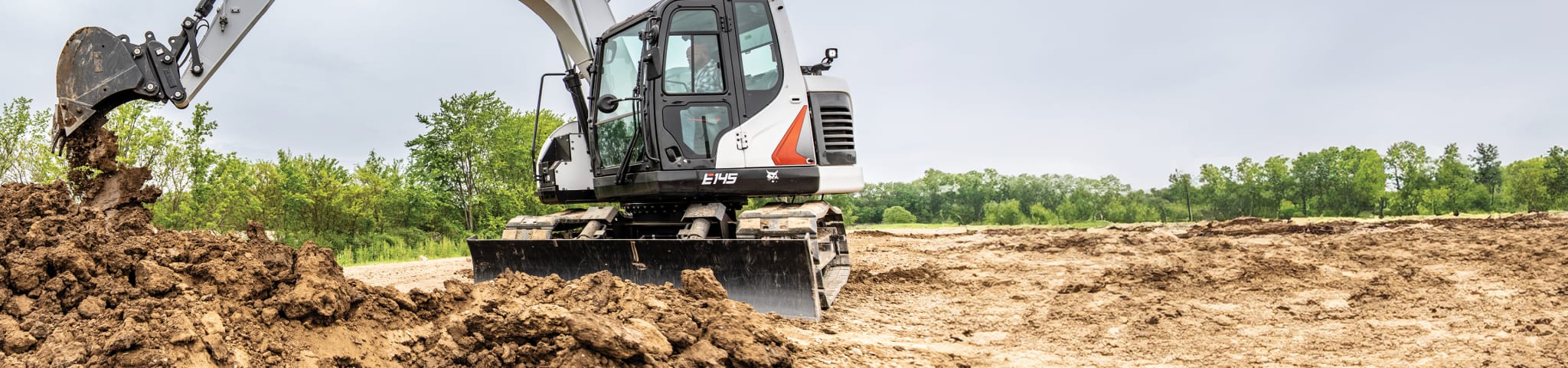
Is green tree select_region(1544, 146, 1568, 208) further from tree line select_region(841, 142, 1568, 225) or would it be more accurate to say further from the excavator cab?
the excavator cab

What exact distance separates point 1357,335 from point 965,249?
7729 millimetres

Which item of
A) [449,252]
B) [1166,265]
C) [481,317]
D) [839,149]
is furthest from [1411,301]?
[449,252]

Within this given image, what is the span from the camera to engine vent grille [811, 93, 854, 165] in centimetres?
661

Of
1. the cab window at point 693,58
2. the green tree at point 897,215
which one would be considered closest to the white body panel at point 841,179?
the cab window at point 693,58

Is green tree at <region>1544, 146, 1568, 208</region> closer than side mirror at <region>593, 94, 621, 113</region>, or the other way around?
side mirror at <region>593, 94, 621, 113</region>

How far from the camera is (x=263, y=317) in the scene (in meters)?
3.58

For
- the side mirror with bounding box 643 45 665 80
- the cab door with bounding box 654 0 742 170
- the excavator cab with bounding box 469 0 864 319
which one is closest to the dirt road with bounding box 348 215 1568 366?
the excavator cab with bounding box 469 0 864 319

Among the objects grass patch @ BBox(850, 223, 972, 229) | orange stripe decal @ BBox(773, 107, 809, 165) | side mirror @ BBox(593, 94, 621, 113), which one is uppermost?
side mirror @ BBox(593, 94, 621, 113)

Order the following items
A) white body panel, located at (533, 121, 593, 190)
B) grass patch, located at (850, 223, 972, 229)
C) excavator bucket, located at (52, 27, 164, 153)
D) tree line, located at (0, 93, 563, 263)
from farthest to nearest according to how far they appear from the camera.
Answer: grass patch, located at (850, 223, 972, 229) < tree line, located at (0, 93, 563, 263) < white body panel, located at (533, 121, 593, 190) < excavator bucket, located at (52, 27, 164, 153)

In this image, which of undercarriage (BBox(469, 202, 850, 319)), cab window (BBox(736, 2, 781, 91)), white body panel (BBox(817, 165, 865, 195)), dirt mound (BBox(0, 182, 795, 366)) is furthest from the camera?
white body panel (BBox(817, 165, 865, 195))

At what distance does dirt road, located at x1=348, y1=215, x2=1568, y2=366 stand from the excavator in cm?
80

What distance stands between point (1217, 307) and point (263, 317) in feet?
19.3

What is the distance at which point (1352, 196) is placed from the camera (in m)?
21.2

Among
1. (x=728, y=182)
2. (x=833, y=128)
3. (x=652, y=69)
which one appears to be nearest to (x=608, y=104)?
(x=652, y=69)
